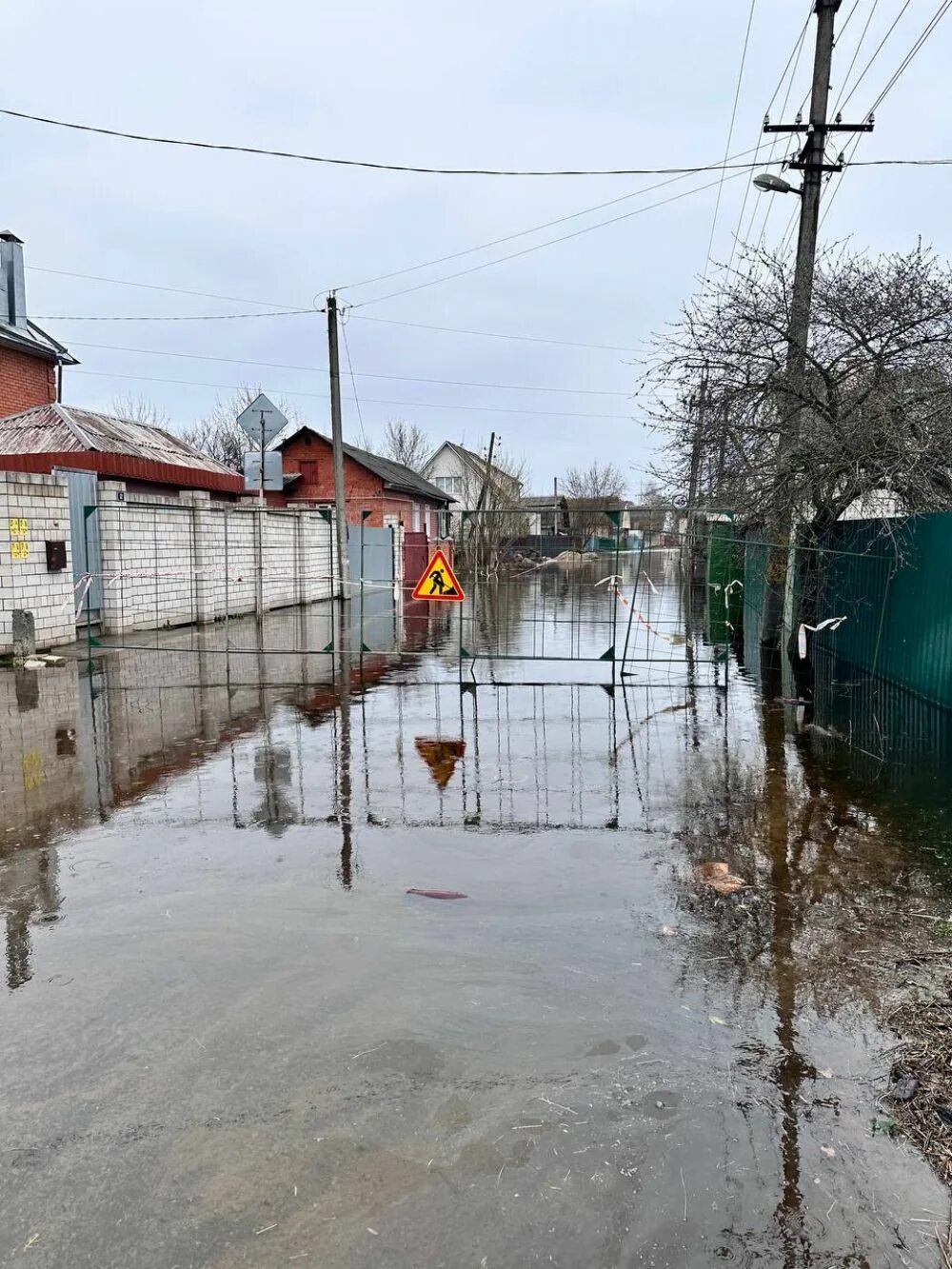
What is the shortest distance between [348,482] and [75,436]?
2146 cm

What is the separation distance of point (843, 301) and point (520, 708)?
6.92m

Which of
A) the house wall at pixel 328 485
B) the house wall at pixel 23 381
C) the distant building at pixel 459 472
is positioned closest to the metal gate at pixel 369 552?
the house wall at pixel 328 485

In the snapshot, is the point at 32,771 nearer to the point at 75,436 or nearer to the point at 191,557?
the point at 191,557

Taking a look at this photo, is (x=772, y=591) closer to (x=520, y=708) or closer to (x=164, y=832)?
(x=520, y=708)

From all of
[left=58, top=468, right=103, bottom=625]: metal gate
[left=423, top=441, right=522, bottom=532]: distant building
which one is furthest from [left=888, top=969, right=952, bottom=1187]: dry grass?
[left=423, top=441, right=522, bottom=532]: distant building

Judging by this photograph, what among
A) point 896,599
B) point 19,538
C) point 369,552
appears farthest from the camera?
point 369,552

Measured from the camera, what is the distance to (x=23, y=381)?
2719 cm

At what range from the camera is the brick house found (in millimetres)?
26250

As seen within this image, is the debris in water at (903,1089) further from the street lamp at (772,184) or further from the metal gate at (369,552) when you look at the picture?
the metal gate at (369,552)

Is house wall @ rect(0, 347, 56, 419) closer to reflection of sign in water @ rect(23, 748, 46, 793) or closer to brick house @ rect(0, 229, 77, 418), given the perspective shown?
brick house @ rect(0, 229, 77, 418)

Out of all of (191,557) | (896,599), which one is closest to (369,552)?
(191,557)

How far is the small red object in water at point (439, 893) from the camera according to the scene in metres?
5.01

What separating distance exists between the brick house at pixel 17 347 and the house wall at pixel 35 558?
14.4 meters

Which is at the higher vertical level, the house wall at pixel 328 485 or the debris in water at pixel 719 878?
the house wall at pixel 328 485
